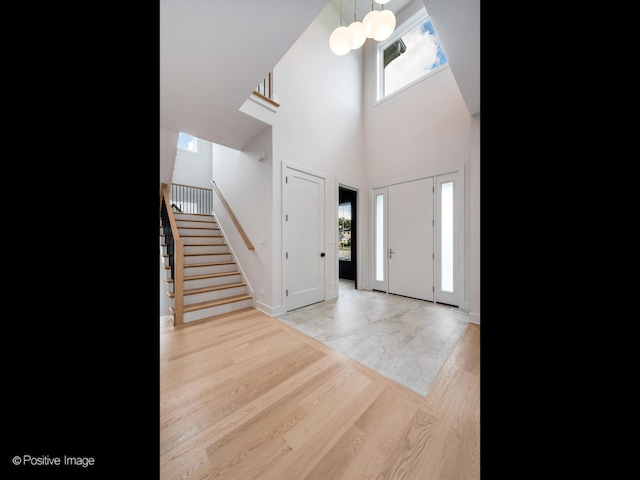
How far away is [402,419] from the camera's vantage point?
139 centimetres

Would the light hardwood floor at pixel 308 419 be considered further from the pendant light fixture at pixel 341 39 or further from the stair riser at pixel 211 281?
the pendant light fixture at pixel 341 39

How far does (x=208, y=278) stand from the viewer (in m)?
3.51

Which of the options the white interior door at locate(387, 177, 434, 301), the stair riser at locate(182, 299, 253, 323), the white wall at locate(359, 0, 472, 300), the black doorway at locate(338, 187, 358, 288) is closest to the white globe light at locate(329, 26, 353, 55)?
the white wall at locate(359, 0, 472, 300)

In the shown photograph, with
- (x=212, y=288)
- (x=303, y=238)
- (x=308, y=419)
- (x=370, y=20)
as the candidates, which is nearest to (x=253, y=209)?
(x=303, y=238)

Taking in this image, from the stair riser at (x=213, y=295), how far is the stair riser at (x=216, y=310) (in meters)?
0.22

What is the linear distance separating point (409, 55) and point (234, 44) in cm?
384

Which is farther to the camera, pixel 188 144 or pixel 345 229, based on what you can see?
pixel 188 144

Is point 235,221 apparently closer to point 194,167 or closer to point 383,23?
point 383,23

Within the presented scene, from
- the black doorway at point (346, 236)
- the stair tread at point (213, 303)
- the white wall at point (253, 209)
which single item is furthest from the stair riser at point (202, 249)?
the black doorway at point (346, 236)

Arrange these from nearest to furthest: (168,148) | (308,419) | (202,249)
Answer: (308,419)
(168,148)
(202,249)

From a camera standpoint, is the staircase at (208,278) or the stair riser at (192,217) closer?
the staircase at (208,278)

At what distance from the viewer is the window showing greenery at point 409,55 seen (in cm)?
393
